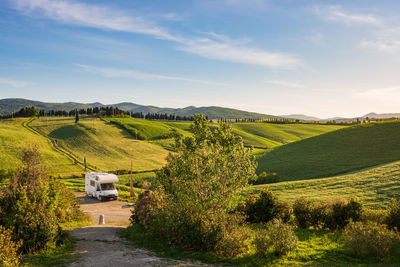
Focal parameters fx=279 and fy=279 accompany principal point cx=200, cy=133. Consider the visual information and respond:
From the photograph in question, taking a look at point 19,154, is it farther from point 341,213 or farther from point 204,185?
point 341,213

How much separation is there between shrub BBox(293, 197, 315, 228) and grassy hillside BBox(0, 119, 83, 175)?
50.5 meters

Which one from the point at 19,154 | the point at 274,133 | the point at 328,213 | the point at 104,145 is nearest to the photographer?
the point at 328,213

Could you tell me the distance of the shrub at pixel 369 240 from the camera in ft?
44.3

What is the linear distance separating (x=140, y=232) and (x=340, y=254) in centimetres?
1228

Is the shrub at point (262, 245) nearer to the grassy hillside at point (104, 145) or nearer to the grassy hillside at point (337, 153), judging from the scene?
the grassy hillside at point (337, 153)

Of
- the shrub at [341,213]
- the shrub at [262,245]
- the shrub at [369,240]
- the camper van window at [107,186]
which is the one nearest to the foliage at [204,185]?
the shrub at [262,245]

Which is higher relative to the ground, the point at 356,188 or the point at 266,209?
the point at 356,188

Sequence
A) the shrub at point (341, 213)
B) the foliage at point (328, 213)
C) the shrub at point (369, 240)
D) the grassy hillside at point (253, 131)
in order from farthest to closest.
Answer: the grassy hillside at point (253, 131), the foliage at point (328, 213), the shrub at point (341, 213), the shrub at point (369, 240)

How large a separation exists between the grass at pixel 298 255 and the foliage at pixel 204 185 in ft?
2.45

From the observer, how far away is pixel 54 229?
48.1ft

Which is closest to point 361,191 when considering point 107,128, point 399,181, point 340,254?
point 399,181

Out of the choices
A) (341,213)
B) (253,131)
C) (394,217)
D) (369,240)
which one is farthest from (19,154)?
(253,131)

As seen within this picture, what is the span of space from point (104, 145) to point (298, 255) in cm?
8013

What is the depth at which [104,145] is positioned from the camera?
86.4 m
